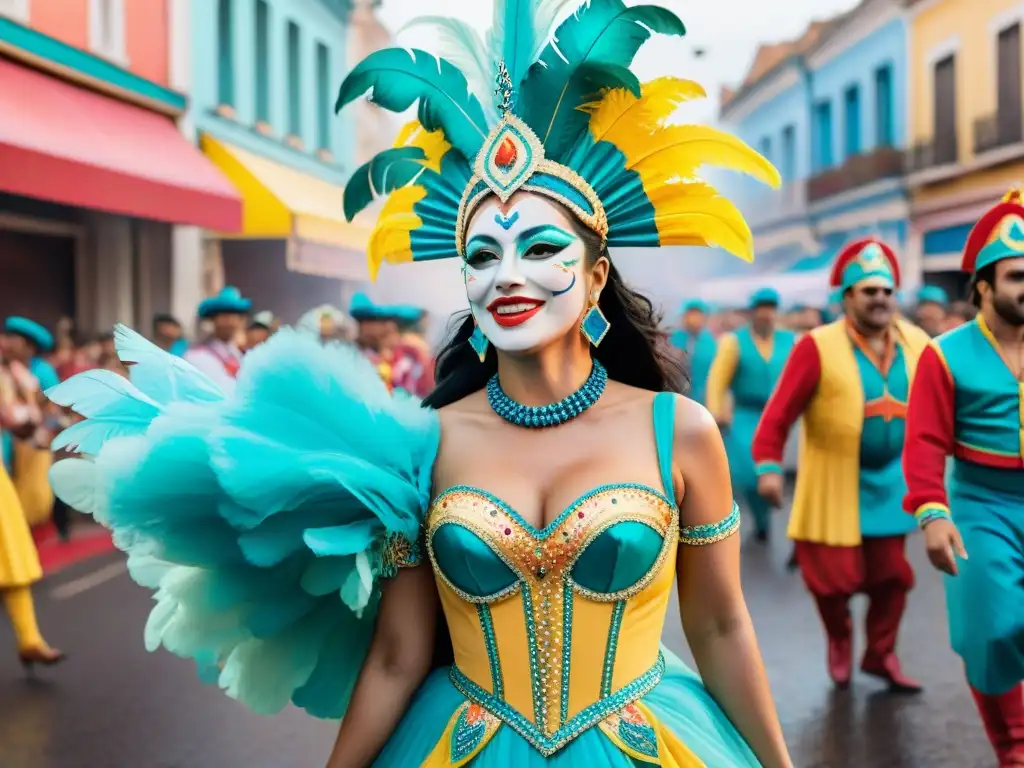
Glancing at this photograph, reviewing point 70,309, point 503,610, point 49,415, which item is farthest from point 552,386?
point 70,309

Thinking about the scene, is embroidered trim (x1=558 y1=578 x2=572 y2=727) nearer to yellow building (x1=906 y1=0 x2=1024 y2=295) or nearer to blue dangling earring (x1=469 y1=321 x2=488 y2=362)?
blue dangling earring (x1=469 y1=321 x2=488 y2=362)

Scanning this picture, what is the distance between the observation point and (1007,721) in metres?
4.25

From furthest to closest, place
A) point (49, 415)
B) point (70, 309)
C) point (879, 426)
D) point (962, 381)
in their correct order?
point (70, 309), point (49, 415), point (879, 426), point (962, 381)

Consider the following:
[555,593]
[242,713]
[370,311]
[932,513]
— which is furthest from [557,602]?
[370,311]

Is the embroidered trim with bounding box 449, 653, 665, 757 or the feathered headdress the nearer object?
the embroidered trim with bounding box 449, 653, 665, 757

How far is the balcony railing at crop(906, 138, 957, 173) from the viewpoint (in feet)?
68.3

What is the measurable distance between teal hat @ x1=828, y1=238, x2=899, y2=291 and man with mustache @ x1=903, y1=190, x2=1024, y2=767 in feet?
3.97

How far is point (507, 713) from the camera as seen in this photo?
2.30 metres

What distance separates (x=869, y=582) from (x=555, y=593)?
380cm

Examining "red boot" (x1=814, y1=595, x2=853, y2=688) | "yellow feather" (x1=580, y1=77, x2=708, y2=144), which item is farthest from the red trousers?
"yellow feather" (x1=580, y1=77, x2=708, y2=144)

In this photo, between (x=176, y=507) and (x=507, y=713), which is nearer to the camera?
(x=176, y=507)

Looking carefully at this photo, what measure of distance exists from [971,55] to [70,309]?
15663 millimetres

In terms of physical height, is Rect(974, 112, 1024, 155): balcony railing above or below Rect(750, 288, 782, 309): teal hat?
above

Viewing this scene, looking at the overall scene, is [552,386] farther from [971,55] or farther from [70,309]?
[971,55]
